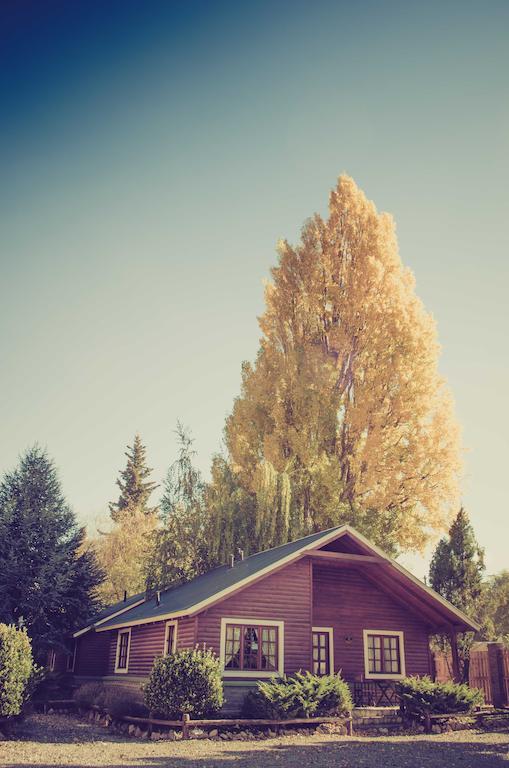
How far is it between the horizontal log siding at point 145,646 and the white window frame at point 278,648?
105 inches

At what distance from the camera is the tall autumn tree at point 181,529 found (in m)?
27.5

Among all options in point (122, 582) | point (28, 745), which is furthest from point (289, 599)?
point (122, 582)

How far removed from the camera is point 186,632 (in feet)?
55.2

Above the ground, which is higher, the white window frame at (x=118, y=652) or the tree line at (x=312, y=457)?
the tree line at (x=312, y=457)

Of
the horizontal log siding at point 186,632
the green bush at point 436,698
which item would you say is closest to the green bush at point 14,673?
the horizontal log siding at point 186,632

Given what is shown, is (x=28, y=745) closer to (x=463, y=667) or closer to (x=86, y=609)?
(x=86, y=609)

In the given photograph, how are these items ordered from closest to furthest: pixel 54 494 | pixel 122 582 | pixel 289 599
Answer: pixel 289 599 < pixel 54 494 < pixel 122 582

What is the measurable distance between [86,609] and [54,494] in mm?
5076

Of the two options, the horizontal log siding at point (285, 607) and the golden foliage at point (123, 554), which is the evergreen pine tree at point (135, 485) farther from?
the horizontal log siding at point (285, 607)

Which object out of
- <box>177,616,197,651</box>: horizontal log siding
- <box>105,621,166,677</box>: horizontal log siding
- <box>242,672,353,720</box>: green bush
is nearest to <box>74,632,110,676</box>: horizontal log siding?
<box>105,621,166,677</box>: horizontal log siding

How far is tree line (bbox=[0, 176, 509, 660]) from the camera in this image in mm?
24547

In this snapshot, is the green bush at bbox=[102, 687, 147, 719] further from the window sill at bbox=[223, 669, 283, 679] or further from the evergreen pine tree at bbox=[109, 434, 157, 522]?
the evergreen pine tree at bbox=[109, 434, 157, 522]

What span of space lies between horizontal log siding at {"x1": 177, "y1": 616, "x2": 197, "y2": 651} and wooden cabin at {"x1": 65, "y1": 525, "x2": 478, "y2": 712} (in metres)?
0.03

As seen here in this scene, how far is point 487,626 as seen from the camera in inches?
1142
